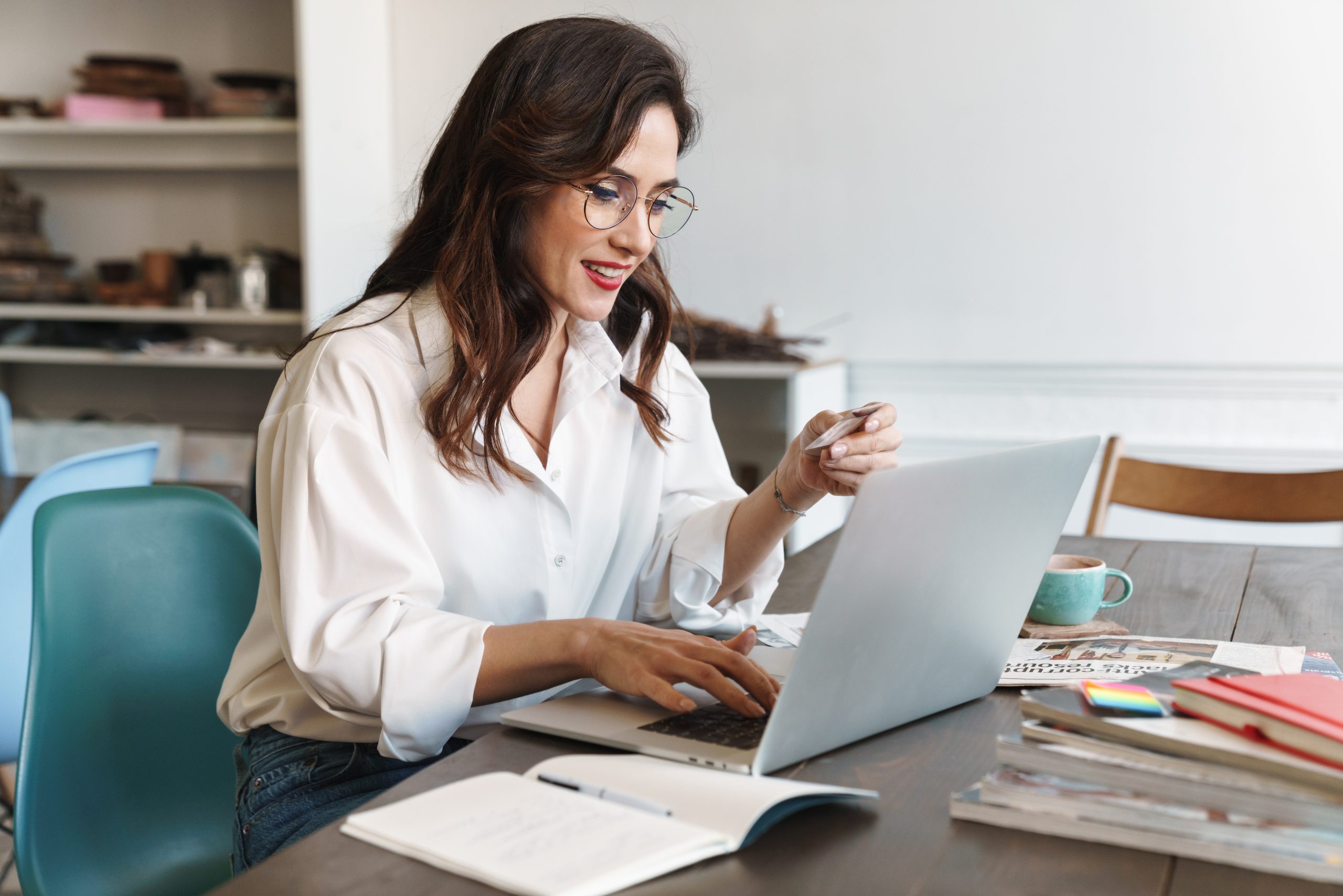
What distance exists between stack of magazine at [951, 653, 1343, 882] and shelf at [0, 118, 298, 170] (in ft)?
11.5

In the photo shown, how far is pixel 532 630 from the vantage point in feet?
3.28

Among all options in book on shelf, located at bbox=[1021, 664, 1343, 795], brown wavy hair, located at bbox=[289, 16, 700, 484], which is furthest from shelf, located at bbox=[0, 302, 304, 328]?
book on shelf, located at bbox=[1021, 664, 1343, 795]

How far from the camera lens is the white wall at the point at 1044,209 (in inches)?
124

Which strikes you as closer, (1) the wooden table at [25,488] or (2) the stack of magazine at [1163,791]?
(2) the stack of magazine at [1163,791]

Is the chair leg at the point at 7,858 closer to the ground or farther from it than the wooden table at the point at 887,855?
closer to the ground

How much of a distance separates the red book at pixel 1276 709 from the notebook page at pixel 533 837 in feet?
1.06

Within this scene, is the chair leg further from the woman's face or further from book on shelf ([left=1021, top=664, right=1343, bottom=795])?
book on shelf ([left=1021, top=664, right=1343, bottom=795])

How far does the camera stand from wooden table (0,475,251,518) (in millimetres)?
2068

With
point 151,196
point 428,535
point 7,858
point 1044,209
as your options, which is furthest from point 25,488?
point 1044,209

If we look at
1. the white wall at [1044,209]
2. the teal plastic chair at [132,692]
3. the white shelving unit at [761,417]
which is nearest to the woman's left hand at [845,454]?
the teal plastic chair at [132,692]

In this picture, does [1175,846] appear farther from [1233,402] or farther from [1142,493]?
[1233,402]

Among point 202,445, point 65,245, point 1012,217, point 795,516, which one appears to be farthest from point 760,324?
point 65,245

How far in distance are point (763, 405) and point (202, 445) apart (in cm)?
196

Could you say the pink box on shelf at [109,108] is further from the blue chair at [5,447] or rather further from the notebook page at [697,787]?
the notebook page at [697,787]
